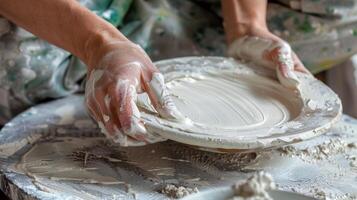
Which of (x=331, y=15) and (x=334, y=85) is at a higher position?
(x=331, y=15)

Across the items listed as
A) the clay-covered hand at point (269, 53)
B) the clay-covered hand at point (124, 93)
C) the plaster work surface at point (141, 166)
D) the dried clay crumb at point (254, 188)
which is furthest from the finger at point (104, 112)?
the clay-covered hand at point (269, 53)

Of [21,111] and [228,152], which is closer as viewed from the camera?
[228,152]

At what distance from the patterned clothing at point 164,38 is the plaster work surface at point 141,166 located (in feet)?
0.50

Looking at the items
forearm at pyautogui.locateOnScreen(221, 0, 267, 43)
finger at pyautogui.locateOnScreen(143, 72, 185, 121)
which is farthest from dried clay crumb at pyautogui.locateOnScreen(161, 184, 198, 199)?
forearm at pyautogui.locateOnScreen(221, 0, 267, 43)

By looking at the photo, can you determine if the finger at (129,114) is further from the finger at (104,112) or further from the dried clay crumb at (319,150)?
the dried clay crumb at (319,150)

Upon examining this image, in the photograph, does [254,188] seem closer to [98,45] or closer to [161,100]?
[161,100]

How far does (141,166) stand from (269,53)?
14.2 inches

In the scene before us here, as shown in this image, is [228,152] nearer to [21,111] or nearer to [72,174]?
[72,174]

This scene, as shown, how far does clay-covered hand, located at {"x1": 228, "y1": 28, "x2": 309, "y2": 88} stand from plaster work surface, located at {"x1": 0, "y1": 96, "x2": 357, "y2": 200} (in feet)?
0.46

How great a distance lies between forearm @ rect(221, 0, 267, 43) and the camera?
1441mm

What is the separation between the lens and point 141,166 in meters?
1.15

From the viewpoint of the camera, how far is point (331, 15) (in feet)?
5.03

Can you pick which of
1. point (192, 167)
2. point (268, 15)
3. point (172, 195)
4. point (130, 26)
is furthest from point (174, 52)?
point (172, 195)

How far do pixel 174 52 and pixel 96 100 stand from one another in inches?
21.6
